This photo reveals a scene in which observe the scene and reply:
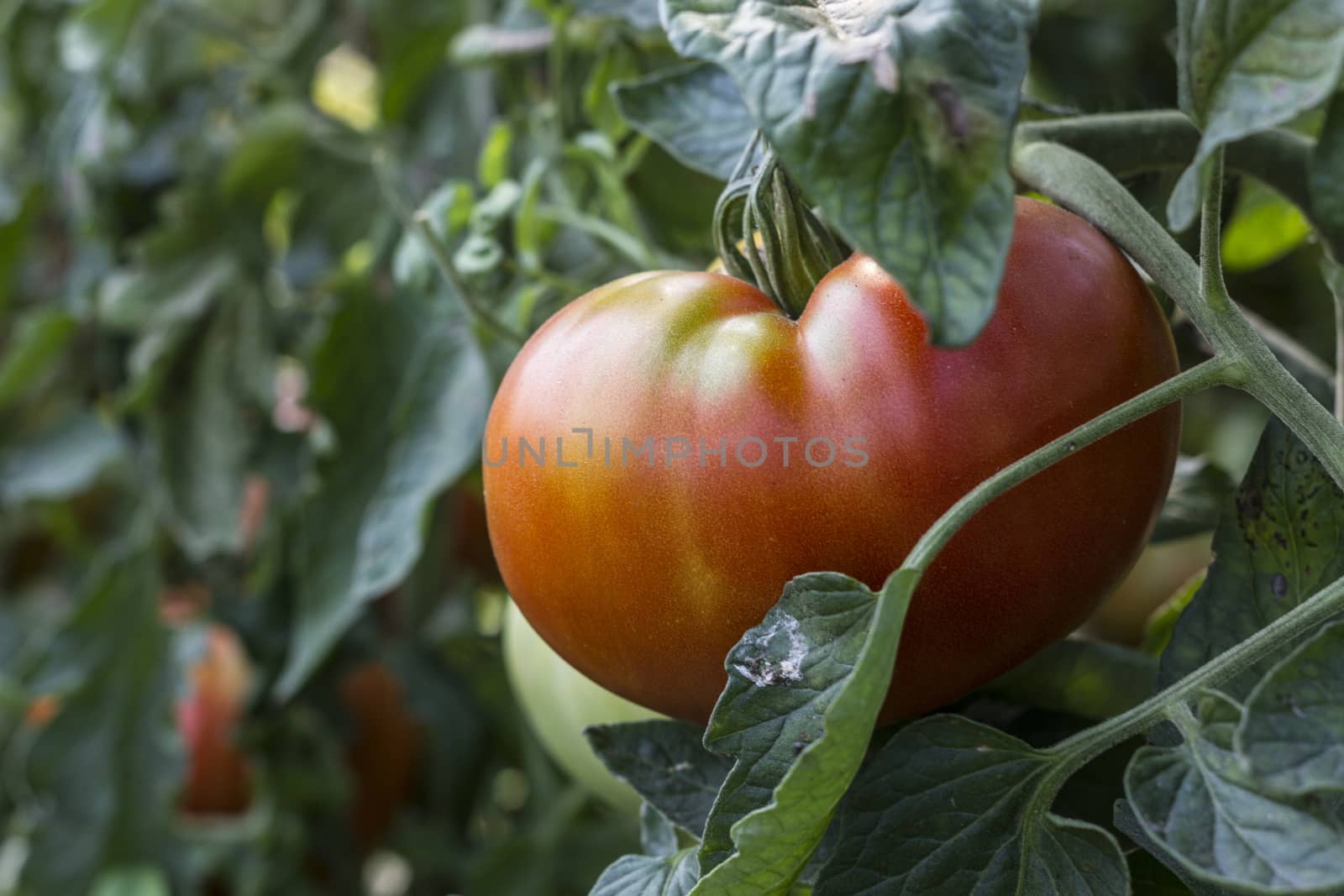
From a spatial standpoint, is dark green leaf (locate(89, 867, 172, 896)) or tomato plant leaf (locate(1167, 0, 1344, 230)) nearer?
tomato plant leaf (locate(1167, 0, 1344, 230))

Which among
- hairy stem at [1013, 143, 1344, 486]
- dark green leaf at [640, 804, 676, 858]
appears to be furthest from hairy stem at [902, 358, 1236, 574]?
dark green leaf at [640, 804, 676, 858]

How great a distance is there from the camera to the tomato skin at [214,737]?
809 mm

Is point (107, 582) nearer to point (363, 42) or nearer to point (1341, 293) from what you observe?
point (363, 42)

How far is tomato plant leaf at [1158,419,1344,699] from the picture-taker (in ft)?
0.86

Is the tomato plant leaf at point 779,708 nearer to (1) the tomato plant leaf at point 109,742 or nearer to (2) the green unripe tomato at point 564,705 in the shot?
(2) the green unripe tomato at point 564,705

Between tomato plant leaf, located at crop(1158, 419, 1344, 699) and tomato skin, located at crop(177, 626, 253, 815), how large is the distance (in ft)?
2.17

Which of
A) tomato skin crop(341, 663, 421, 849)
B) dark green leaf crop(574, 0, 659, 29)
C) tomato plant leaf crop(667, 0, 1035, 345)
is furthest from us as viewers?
tomato skin crop(341, 663, 421, 849)

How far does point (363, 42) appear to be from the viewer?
32.8 inches

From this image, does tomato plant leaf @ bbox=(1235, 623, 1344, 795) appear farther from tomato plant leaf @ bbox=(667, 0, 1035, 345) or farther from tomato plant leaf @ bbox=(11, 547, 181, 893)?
tomato plant leaf @ bbox=(11, 547, 181, 893)

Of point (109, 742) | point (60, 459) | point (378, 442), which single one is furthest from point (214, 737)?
point (378, 442)

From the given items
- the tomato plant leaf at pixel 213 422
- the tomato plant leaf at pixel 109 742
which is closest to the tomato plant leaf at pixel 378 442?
the tomato plant leaf at pixel 213 422

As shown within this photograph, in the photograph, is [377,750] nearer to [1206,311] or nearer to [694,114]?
[694,114]

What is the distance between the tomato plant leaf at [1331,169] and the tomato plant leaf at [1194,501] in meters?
0.14

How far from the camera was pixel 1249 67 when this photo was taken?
0.23 meters
